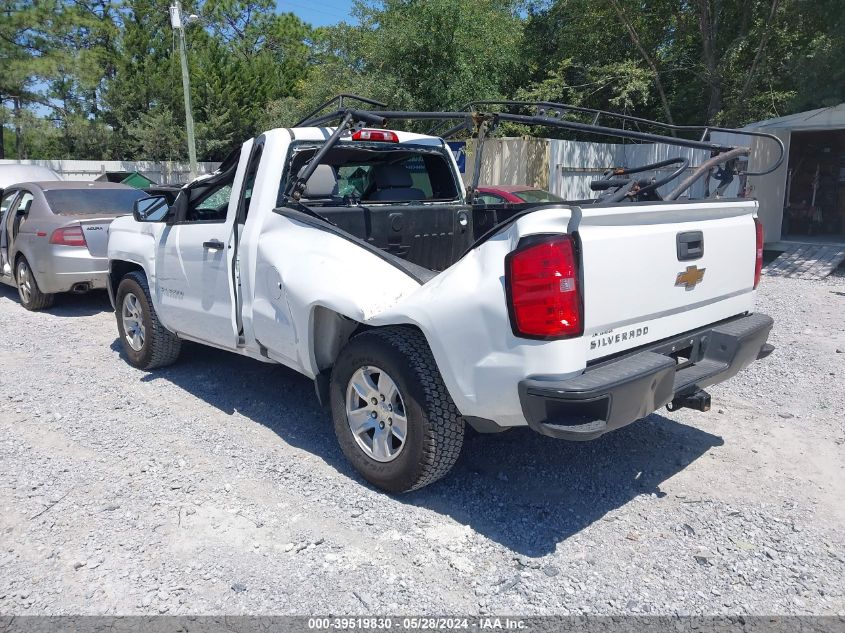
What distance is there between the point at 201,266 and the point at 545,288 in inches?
114

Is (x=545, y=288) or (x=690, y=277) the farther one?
(x=690, y=277)

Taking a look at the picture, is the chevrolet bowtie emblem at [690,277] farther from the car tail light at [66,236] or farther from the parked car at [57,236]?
the car tail light at [66,236]

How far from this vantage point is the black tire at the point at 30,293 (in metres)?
8.52

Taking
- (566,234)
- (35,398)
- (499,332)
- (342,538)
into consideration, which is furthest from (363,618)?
(35,398)

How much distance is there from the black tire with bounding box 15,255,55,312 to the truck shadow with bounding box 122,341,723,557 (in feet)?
13.7

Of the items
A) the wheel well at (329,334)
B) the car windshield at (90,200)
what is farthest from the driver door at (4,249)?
the wheel well at (329,334)

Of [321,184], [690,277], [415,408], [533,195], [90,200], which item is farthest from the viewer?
[533,195]

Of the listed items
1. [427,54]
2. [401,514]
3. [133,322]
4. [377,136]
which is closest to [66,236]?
[133,322]

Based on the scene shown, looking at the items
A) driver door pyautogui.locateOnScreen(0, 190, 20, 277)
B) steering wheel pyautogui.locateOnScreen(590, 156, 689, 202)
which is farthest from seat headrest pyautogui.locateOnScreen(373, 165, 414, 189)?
driver door pyautogui.locateOnScreen(0, 190, 20, 277)

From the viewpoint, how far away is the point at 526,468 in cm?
417

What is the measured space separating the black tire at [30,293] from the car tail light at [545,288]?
7373 mm

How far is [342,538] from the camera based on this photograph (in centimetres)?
341

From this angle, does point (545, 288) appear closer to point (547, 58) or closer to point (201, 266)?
point (201, 266)

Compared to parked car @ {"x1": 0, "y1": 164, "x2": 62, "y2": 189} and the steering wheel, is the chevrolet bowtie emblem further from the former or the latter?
parked car @ {"x1": 0, "y1": 164, "x2": 62, "y2": 189}
